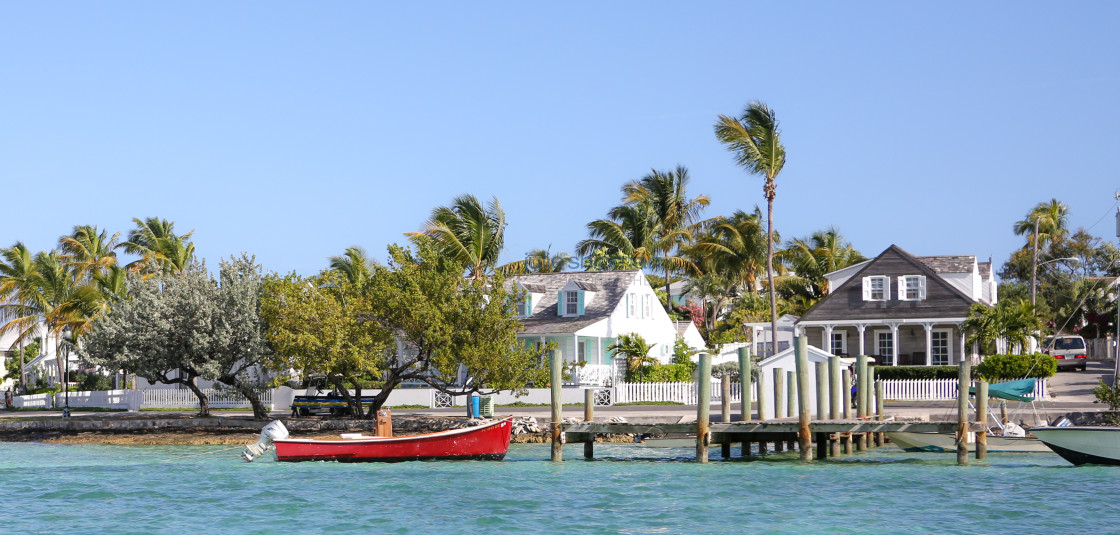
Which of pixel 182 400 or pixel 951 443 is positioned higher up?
pixel 182 400

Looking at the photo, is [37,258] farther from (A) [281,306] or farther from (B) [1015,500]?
(B) [1015,500]

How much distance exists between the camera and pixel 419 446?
31.8 meters

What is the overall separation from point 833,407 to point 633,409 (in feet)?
43.5

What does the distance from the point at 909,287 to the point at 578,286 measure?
16.9 metres

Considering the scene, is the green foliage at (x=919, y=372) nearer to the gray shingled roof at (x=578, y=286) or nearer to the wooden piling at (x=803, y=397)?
the gray shingled roof at (x=578, y=286)

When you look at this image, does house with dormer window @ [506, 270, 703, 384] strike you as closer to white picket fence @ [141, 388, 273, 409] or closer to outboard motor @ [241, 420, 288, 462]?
white picket fence @ [141, 388, 273, 409]

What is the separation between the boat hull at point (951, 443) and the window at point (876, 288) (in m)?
24.4

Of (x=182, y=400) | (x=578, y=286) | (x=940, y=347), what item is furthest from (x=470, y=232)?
(x=940, y=347)

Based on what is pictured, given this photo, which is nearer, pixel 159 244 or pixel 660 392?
pixel 660 392

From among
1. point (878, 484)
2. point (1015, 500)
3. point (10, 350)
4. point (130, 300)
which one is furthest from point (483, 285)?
point (10, 350)

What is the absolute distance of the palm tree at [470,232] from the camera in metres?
55.4

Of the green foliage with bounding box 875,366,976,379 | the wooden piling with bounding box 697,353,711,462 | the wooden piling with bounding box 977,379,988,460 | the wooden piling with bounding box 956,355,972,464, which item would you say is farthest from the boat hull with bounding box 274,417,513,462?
the green foliage with bounding box 875,366,976,379

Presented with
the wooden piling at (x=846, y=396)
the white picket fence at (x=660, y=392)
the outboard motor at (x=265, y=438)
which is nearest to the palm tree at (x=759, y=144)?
the white picket fence at (x=660, y=392)

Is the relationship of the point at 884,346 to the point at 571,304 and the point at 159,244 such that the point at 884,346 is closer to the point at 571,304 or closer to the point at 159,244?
the point at 571,304
